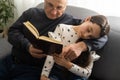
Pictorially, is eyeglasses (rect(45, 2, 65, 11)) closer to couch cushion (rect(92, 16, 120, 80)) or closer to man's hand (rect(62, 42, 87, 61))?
man's hand (rect(62, 42, 87, 61))

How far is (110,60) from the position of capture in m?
1.56

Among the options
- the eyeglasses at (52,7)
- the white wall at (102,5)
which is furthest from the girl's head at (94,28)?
the white wall at (102,5)

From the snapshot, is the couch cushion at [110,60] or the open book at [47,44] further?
the couch cushion at [110,60]

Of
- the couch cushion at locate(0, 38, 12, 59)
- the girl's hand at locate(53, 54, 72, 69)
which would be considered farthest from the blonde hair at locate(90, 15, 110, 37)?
the couch cushion at locate(0, 38, 12, 59)

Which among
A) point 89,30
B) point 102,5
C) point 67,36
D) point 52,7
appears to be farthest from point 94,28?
point 102,5

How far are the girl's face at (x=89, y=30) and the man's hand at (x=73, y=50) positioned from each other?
0.21 ft

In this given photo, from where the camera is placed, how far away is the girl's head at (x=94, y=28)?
4.53 ft

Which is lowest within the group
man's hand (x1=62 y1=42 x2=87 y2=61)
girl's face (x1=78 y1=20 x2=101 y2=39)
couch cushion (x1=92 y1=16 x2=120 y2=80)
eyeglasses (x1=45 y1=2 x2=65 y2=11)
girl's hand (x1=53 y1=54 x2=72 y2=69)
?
couch cushion (x1=92 y1=16 x2=120 y2=80)

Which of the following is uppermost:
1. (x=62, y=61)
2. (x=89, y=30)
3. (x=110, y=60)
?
(x=89, y=30)

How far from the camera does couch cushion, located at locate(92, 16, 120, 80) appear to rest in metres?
1.55

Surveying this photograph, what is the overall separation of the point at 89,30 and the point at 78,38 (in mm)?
96

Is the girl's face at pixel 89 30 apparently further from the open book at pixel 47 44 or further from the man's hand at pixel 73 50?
the open book at pixel 47 44

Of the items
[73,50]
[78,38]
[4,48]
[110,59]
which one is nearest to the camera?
[73,50]

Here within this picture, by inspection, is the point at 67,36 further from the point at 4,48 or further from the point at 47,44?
the point at 4,48
